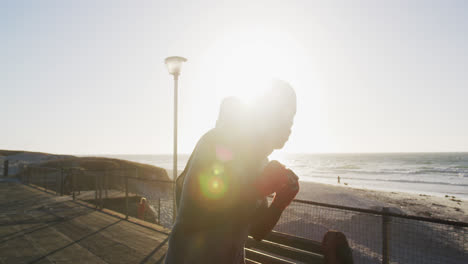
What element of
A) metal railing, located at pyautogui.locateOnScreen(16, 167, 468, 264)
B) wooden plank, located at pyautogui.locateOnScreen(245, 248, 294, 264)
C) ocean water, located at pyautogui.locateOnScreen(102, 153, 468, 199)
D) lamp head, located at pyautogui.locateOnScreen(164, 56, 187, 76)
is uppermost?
lamp head, located at pyautogui.locateOnScreen(164, 56, 187, 76)

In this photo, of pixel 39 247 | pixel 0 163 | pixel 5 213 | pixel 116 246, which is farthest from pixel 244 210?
pixel 0 163

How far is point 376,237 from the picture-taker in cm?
1332

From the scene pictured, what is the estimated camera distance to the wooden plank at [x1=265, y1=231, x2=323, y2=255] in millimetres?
3911

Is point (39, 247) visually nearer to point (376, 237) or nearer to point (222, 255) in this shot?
point (222, 255)

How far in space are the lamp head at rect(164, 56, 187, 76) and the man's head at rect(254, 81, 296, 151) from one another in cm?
864

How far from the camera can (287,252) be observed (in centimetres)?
411

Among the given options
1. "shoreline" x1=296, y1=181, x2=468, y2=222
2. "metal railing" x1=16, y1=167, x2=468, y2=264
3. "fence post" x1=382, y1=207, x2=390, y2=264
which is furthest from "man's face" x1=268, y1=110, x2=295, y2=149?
"shoreline" x1=296, y1=181, x2=468, y2=222

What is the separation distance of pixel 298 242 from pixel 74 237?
564 centimetres

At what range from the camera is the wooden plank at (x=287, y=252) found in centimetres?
368

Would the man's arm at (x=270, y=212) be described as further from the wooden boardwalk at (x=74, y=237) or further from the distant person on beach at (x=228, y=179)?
the wooden boardwalk at (x=74, y=237)

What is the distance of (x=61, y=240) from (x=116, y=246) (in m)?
1.46

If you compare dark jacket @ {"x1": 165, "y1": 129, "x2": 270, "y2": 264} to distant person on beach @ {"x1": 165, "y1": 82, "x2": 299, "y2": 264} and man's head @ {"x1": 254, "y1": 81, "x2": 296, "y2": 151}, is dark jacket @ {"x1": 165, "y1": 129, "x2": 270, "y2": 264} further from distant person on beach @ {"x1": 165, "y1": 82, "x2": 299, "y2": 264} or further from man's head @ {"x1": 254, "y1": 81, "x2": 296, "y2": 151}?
man's head @ {"x1": 254, "y1": 81, "x2": 296, "y2": 151}

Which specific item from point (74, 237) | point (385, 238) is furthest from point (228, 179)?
point (74, 237)

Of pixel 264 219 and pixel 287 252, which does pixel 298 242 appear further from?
pixel 264 219
